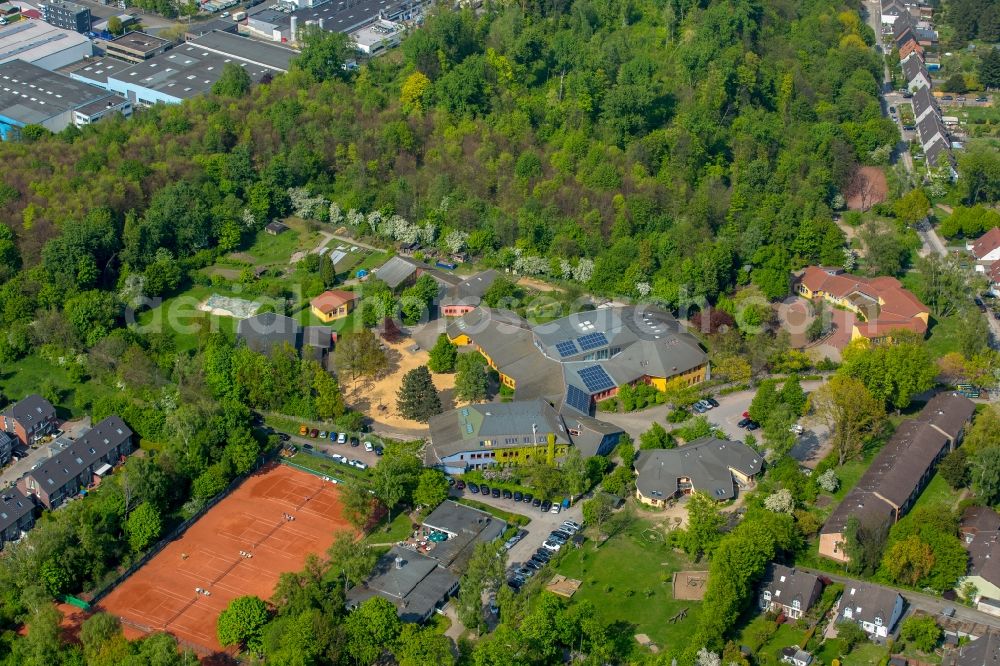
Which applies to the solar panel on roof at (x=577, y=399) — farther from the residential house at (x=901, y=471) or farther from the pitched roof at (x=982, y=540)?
the pitched roof at (x=982, y=540)

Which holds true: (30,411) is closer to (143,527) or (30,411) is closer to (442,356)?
(143,527)

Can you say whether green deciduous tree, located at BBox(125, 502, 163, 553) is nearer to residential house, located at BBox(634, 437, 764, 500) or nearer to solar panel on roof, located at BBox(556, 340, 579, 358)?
residential house, located at BBox(634, 437, 764, 500)

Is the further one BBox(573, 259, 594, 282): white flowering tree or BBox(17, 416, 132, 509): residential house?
BBox(573, 259, 594, 282): white flowering tree

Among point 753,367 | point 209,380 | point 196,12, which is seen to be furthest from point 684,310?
point 196,12

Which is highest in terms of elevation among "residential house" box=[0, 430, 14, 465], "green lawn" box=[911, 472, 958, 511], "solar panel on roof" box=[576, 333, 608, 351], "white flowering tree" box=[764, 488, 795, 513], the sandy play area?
"white flowering tree" box=[764, 488, 795, 513]

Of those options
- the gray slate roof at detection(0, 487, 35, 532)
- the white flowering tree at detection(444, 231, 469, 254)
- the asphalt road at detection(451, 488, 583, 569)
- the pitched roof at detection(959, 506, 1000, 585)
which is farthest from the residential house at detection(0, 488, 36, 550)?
the pitched roof at detection(959, 506, 1000, 585)

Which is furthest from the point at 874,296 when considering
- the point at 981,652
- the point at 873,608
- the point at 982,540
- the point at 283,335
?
the point at 283,335

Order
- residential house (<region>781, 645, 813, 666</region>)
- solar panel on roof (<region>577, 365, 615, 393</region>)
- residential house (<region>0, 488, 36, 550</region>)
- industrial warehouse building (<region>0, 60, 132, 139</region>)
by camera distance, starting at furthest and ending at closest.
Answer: industrial warehouse building (<region>0, 60, 132, 139</region>)
solar panel on roof (<region>577, 365, 615, 393</region>)
residential house (<region>0, 488, 36, 550</region>)
residential house (<region>781, 645, 813, 666</region>)
